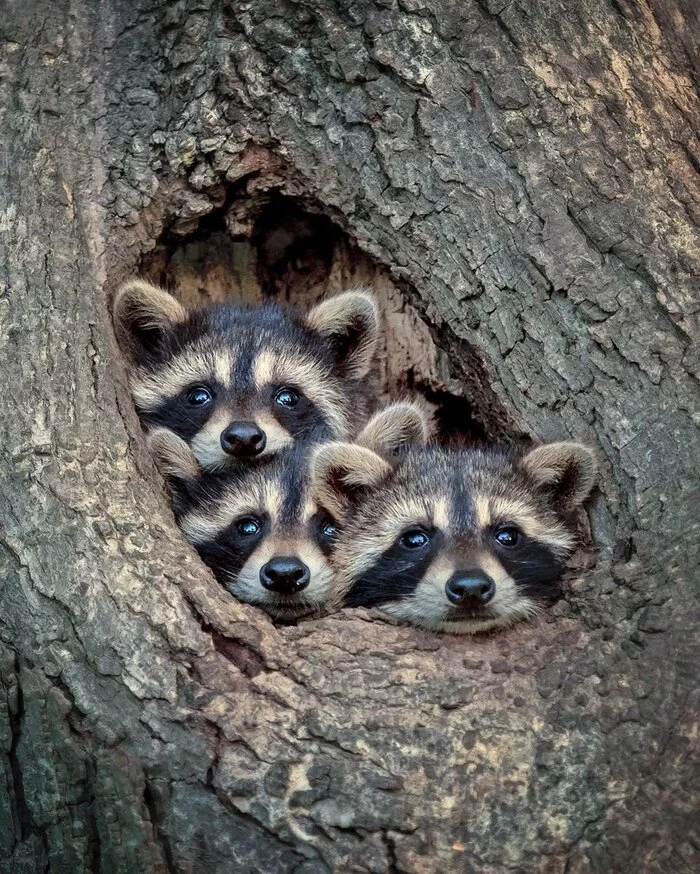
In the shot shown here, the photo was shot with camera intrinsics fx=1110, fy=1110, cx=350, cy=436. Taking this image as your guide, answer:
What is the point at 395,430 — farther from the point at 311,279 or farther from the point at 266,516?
the point at 311,279

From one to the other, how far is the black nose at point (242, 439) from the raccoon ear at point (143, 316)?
2.06 ft

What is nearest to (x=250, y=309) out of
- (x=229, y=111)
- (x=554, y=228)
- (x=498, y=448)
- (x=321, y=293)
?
(x=321, y=293)

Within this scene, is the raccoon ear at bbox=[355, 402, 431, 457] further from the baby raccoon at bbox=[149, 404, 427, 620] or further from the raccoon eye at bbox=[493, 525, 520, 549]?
the raccoon eye at bbox=[493, 525, 520, 549]

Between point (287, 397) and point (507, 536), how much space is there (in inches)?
57.1

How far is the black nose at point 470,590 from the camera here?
3.64 m

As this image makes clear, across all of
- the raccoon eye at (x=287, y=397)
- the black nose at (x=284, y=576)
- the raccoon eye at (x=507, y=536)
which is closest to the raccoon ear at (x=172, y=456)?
the raccoon eye at (x=287, y=397)

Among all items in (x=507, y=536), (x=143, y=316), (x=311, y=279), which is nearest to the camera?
(x=507, y=536)

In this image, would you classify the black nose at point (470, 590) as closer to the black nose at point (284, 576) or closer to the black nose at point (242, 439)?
the black nose at point (284, 576)

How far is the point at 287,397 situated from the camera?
5188mm

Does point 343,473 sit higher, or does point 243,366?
point 343,473

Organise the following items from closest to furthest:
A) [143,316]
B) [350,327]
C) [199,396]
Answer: [143,316] < [199,396] < [350,327]

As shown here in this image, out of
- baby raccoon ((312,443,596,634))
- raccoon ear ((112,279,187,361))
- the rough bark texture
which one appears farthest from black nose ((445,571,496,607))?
raccoon ear ((112,279,187,361))

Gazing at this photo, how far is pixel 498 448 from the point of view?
14.5ft

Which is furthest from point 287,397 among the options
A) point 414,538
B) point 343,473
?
point 414,538
